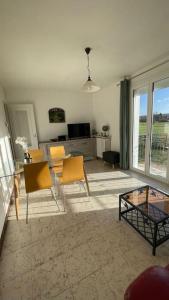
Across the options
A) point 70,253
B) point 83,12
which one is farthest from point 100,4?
point 70,253

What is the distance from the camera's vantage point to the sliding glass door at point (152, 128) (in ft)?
9.67

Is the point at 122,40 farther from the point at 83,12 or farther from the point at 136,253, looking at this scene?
the point at 136,253

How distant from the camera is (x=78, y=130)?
17.0ft

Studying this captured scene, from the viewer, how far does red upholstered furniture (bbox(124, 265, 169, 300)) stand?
1.97ft

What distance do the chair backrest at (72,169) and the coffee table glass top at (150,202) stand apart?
2.64 ft

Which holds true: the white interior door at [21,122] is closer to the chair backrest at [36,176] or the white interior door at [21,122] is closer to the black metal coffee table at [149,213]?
the chair backrest at [36,176]

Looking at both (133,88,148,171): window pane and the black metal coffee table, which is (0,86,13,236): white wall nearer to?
the black metal coffee table

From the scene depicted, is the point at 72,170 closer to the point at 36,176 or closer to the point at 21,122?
the point at 36,176

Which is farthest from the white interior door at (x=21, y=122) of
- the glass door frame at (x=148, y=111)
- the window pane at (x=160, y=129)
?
the window pane at (x=160, y=129)

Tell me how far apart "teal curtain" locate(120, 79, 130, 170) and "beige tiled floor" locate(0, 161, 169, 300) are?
5.77ft

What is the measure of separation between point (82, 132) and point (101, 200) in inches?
120

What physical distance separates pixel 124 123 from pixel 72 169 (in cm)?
204

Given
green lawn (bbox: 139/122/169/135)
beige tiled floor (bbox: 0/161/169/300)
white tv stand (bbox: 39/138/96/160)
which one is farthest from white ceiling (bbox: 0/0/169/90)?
beige tiled floor (bbox: 0/161/169/300)

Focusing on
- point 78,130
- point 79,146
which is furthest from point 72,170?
point 78,130
